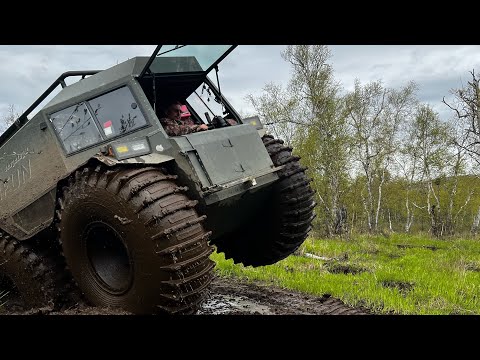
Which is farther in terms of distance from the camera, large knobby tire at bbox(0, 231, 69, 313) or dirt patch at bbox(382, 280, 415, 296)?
dirt patch at bbox(382, 280, 415, 296)

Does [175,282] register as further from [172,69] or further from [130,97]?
[172,69]

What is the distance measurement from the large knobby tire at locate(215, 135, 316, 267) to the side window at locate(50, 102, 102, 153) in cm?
207

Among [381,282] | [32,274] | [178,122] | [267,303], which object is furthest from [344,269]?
[32,274]

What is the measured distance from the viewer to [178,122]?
550 cm

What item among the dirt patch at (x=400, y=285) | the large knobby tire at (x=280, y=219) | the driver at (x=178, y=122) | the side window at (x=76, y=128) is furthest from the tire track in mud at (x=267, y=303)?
the side window at (x=76, y=128)

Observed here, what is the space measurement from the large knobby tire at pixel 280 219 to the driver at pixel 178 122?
0.98 m

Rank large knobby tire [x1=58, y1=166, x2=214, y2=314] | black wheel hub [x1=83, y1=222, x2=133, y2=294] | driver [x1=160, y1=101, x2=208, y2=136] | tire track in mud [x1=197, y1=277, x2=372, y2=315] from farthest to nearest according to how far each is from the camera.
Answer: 1. driver [x1=160, y1=101, x2=208, y2=136]
2. tire track in mud [x1=197, y1=277, x2=372, y2=315]
3. black wheel hub [x1=83, y1=222, x2=133, y2=294]
4. large knobby tire [x1=58, y1=166, x2=214, y2=314]

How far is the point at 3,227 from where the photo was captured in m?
5.17

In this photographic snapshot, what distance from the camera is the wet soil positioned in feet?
15.2

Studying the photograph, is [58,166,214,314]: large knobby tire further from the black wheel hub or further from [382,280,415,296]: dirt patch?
[382,280,415,296]: dirt patch

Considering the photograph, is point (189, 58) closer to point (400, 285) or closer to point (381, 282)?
point (381, 282)

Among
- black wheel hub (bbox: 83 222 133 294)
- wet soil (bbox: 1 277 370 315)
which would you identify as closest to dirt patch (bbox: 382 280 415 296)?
wet soil (bbox: 1 277 370 315)

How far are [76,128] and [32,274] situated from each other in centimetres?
161
